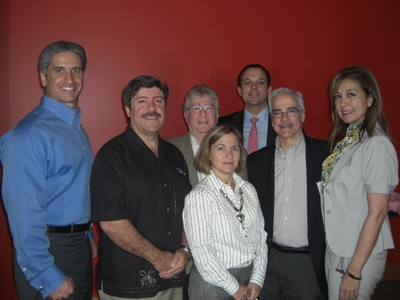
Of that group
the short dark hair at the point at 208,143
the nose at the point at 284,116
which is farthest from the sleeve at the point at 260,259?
the nose at the point at 284,116

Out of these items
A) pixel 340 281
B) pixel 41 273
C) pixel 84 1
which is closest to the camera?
pixel 41 273

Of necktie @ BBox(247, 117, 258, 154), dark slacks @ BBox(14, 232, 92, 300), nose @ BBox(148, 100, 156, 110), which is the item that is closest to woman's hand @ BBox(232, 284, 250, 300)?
dark slacks @ BBox(14, 232, 92, 300)

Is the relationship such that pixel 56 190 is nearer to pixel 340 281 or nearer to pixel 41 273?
pixel 41 273

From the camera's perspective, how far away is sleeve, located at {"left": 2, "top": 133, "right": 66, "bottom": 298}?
59.2 inches

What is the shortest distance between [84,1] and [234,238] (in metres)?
2.49

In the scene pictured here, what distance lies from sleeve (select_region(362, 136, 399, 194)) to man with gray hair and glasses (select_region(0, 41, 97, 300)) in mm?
1658

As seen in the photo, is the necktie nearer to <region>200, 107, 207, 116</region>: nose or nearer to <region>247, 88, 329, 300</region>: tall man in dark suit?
<region>247, 88, 329, 300</region>: tall man in dark suit

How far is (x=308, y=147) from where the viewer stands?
7.16 feet

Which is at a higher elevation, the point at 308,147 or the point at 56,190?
the point at 308,147

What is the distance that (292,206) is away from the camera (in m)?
2.08

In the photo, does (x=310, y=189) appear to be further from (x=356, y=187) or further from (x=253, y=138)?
(x=253, y=138)

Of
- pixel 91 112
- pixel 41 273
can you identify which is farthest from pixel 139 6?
pixel 41 273

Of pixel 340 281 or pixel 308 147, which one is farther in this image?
pixel 308 147

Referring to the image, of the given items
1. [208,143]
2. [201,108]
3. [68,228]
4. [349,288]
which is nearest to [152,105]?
[208,143]
